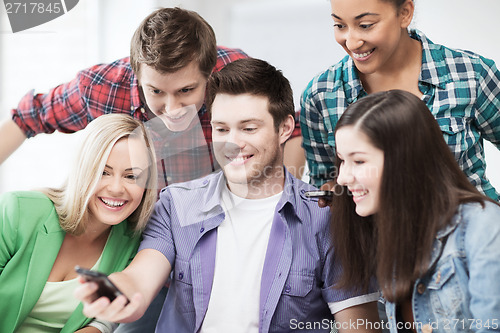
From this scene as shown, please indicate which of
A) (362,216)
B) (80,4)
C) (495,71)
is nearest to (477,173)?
(495,71)

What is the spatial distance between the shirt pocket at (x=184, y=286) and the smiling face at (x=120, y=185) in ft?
0.65

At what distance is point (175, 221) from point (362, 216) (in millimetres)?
498

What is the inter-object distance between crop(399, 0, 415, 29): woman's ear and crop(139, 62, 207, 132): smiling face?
61cm

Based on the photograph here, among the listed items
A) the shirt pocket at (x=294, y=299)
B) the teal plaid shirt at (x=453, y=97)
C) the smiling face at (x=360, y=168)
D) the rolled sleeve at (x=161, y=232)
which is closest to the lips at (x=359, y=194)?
the smiling face at (x=360, y=168)

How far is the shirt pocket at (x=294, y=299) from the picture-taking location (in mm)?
1438

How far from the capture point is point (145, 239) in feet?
4.99

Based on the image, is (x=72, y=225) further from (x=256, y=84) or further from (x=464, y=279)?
(x=464, y=279)

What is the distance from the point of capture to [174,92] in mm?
1692

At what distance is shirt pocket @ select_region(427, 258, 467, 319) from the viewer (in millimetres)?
1211

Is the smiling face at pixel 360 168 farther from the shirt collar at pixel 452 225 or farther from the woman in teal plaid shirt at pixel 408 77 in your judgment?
the woman in teal plaid shirt at pixel 408 77

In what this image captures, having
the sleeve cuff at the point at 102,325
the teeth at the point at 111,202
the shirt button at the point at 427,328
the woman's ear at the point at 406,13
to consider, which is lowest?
the sleeve cuff at the point at 102,325

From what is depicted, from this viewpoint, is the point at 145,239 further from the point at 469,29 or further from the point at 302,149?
the point at 469,29

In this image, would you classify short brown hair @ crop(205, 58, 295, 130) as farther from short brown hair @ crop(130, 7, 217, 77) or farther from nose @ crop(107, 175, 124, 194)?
nose @ crop(107, 175, 124, 194)

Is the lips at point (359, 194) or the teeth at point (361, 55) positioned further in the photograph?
the teeth at point (361, 55)
